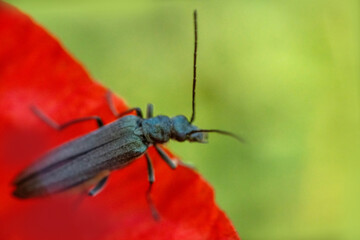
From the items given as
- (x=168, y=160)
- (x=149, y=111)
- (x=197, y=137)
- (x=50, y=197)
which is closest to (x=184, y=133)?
(x=197, y=137)

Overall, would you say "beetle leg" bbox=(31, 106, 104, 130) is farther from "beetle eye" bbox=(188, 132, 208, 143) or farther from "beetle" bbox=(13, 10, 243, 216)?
"beetle eye" bbox=(188, 132, 208, 143)

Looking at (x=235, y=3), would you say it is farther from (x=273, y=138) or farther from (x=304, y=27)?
(x=273, y=138)

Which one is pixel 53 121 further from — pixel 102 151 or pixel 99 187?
pixel 102 151

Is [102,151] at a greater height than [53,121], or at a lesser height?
lesser

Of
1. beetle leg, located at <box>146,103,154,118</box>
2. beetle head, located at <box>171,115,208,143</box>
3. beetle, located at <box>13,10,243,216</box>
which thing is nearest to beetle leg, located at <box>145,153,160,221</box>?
beetle, located at <box>13,10,243,216</box>

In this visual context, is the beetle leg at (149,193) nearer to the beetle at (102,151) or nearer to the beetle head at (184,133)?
the beetle at (102,151)

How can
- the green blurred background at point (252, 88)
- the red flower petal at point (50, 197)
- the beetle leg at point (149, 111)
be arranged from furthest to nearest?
the green blurred background at point (252, 88) < the beetle leg at point (149, 111) < the red flower petal at point (50, 197)

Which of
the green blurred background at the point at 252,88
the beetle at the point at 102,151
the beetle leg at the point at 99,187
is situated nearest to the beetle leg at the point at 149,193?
the beetle at the point at 102,151
